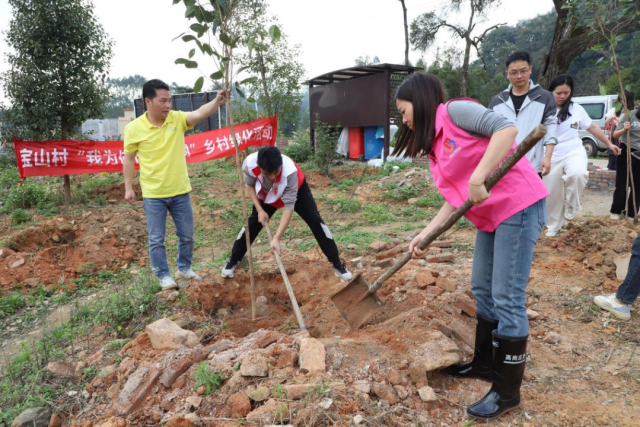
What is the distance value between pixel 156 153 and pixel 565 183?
13.3ft

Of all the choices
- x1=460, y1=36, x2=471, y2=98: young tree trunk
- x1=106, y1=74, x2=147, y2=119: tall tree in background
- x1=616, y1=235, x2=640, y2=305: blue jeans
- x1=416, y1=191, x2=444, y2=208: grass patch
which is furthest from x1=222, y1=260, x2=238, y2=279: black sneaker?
x1=106, y1=74, x2=147, y2=119: tall tree in background

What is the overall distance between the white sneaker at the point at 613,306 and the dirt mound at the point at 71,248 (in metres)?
A: 4.98

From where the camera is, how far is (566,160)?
14.0ft

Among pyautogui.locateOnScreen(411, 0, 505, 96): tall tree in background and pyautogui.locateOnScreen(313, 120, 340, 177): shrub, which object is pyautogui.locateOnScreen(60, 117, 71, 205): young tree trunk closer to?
pyautogui.locateOnScreen(313, 120, 340, 177): shrub

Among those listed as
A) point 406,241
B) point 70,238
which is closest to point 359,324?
point 406,241

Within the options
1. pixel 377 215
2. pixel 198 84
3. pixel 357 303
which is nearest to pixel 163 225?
pixel 198 84

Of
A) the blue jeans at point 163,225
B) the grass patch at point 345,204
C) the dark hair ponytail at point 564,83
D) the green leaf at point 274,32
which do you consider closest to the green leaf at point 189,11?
the green leaf at point 274,32

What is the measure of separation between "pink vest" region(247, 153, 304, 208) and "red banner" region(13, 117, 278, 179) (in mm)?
3113

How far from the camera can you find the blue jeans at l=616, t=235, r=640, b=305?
2.67m

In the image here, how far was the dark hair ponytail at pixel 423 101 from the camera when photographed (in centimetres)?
187

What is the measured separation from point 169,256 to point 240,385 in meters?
3.83

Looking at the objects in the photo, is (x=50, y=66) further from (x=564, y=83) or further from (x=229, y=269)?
(x=564, y=83)

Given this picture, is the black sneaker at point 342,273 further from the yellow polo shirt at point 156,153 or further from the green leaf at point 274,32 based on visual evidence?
the green leaf at point 274,32

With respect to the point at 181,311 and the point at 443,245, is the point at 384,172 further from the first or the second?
the point at 181,311
